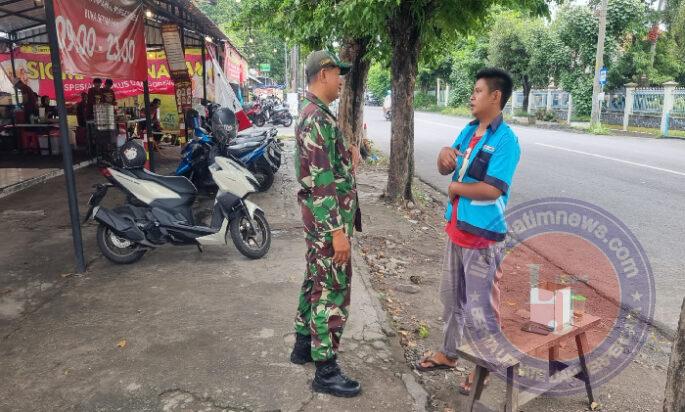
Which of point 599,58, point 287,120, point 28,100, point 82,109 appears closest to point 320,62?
point 82,109

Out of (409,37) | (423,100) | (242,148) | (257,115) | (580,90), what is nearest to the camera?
(409,37)

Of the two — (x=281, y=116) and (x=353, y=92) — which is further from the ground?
(x=353, y=92)

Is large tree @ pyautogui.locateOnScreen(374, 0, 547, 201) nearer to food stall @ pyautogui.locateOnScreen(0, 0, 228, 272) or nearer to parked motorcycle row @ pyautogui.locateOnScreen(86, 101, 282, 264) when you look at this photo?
parked motorcycle row @ pyautogui.locateOnScreen(86, 101, 282, 264)

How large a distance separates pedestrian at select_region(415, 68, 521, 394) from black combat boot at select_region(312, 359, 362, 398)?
2.16 feet

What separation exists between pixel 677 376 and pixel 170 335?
2.97 meters

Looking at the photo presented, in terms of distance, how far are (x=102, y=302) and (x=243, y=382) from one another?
181cm

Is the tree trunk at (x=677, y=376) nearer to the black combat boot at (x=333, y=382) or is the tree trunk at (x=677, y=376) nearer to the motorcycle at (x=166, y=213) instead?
the black combat boot at (x=333, y=382)

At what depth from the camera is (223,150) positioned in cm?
746

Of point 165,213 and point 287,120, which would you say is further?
point 287,120

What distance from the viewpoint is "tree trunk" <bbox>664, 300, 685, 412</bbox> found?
6.47 ft

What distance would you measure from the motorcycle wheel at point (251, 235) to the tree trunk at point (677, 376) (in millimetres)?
3820

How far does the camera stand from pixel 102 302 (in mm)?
4164

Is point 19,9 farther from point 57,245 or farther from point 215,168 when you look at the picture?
point 215,168

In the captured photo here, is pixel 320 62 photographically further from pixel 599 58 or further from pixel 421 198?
pixel 599 58
